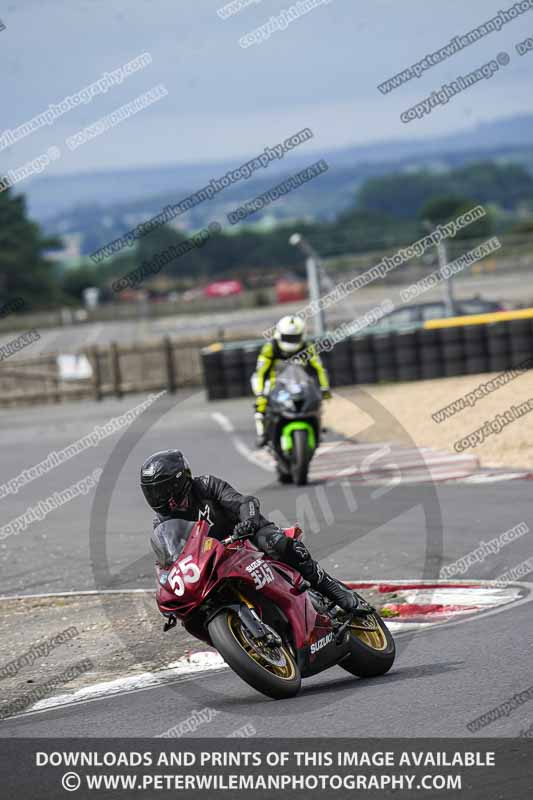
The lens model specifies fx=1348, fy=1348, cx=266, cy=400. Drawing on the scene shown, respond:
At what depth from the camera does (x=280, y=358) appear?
15328 millimetres

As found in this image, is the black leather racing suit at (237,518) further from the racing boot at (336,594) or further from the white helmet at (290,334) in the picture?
the white helmet at (290,334)

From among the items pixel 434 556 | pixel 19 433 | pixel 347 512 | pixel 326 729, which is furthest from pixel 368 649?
pixel 19 433

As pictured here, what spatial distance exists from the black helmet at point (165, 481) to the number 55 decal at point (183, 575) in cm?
47

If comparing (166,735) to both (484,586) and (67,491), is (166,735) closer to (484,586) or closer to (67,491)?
(484,586)

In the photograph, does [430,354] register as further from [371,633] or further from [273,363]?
[371,633]

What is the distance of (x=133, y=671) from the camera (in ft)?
26.2

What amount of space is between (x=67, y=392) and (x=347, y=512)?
69.0ft

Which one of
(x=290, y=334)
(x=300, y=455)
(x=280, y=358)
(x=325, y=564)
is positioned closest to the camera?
(x=325, y=564)

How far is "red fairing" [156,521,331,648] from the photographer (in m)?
6.47

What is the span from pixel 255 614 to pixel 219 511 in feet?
2.38

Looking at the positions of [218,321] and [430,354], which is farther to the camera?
[218,321]
